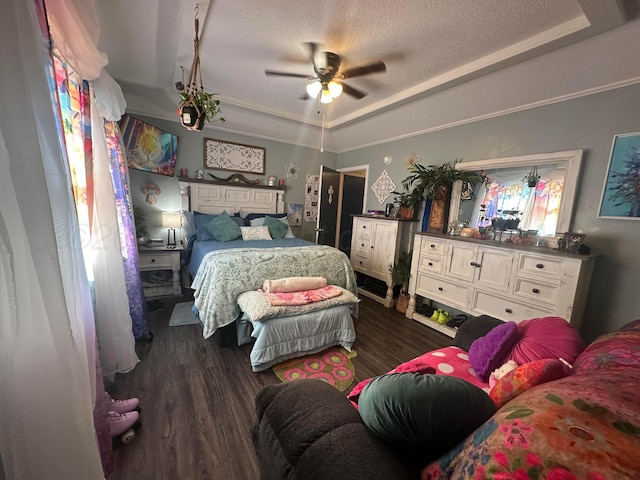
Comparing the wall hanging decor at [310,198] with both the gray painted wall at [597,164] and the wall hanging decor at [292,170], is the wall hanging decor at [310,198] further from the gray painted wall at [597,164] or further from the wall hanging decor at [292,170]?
the gray painted wall at [597,164]

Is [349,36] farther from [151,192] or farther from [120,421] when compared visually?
[151,192]

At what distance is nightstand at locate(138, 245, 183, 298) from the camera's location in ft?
10.2

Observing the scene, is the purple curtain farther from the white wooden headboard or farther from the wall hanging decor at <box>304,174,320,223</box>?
the wall hanging decor at <box>304,174,320,223</box>

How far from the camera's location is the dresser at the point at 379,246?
3.44 metres

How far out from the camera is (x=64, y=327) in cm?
84

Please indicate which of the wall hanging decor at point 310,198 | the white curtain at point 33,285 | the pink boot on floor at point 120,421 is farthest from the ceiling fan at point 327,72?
the pink boot on floor at point 120,421

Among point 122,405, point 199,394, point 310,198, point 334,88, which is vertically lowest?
point 199,394

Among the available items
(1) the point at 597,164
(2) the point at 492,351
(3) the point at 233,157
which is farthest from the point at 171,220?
(1) the point at 597,164

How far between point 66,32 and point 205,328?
2039 millimetres

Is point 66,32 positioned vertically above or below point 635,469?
above

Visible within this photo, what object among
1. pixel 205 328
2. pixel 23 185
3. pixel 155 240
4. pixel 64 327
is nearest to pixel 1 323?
pixel 64 327

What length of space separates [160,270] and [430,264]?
3470mm

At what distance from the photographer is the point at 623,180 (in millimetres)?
1945

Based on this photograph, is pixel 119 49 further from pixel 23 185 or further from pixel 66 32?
pixel 23 185
